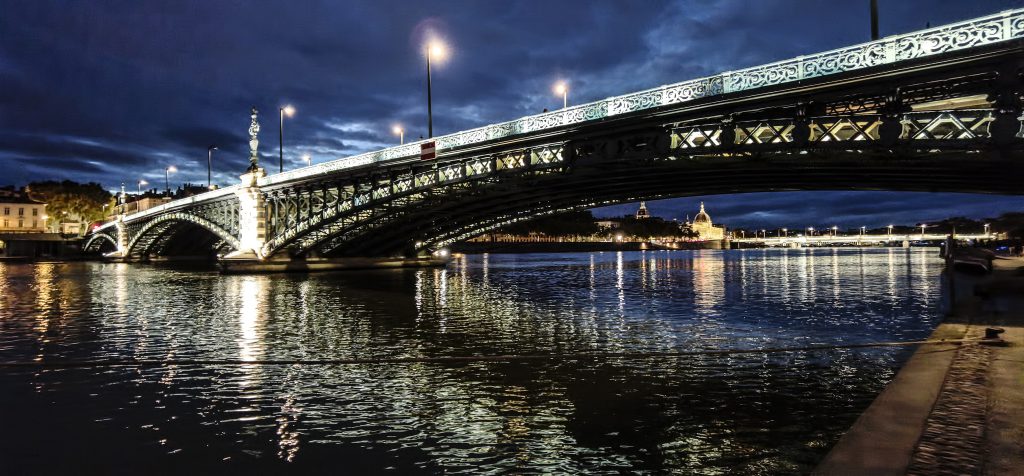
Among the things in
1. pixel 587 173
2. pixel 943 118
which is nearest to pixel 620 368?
pixel 943 118

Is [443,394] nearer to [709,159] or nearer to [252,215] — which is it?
[709,159]

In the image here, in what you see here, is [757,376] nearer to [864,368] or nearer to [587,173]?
[864,368]

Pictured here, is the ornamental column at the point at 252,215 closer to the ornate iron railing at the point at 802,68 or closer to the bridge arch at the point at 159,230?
the bridge arch at the point at 159,230

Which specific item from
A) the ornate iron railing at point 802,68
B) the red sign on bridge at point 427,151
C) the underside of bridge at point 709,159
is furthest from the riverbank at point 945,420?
the red sign on bridge at point 427,151

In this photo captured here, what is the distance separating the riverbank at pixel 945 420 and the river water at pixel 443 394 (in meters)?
0.61

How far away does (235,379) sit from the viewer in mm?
11570

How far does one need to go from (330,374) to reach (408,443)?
16.0ft

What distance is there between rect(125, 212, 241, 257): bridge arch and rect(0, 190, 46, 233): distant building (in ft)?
236

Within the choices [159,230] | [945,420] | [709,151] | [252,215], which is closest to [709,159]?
[709,151]

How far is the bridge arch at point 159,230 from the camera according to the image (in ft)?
249

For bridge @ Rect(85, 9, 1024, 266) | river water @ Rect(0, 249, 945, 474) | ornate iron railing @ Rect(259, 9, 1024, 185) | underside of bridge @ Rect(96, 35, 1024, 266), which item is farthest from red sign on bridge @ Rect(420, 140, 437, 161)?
river water @ Rect(0, 249, 945, 474)

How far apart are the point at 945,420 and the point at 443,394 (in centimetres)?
660

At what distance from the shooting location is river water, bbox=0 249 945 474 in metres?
7.13

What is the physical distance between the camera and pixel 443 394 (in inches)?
404
